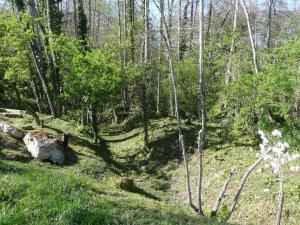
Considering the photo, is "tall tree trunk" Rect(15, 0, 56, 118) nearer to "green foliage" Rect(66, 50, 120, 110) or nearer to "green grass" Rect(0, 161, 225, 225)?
"green foliage" Rect(66, 50, 120, 110)

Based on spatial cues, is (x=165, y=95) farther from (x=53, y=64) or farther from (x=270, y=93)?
(x=270, y=93)

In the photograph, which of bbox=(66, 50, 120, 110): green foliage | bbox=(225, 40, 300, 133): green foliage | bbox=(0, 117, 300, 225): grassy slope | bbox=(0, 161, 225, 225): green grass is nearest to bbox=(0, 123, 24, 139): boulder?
bbox=(0, 117, 300, 225): grassy slope

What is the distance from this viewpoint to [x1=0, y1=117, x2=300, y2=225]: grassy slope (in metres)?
4.41

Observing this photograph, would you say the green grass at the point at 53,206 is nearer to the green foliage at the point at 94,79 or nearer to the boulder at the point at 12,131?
the boulder at the point at 12,131

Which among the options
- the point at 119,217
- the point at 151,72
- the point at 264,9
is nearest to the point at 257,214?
the point at 119,217

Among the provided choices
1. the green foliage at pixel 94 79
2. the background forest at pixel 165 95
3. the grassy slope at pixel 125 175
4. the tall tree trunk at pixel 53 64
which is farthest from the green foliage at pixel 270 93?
the tall tree trunk at pixel 53 64

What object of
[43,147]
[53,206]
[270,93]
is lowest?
[43,147]

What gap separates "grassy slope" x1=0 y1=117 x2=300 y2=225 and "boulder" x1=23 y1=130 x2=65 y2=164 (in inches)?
24.8

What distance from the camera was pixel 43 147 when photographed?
15.1 m

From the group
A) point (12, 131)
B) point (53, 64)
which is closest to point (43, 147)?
point (12, 131)

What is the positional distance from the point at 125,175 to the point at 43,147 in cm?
350

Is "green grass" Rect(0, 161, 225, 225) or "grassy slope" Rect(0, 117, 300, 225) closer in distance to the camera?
"green grass" Rect(0, 161, 225, 225)

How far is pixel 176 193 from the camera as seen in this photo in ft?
50.8

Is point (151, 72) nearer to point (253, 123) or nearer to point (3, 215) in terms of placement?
point (253, 123)
